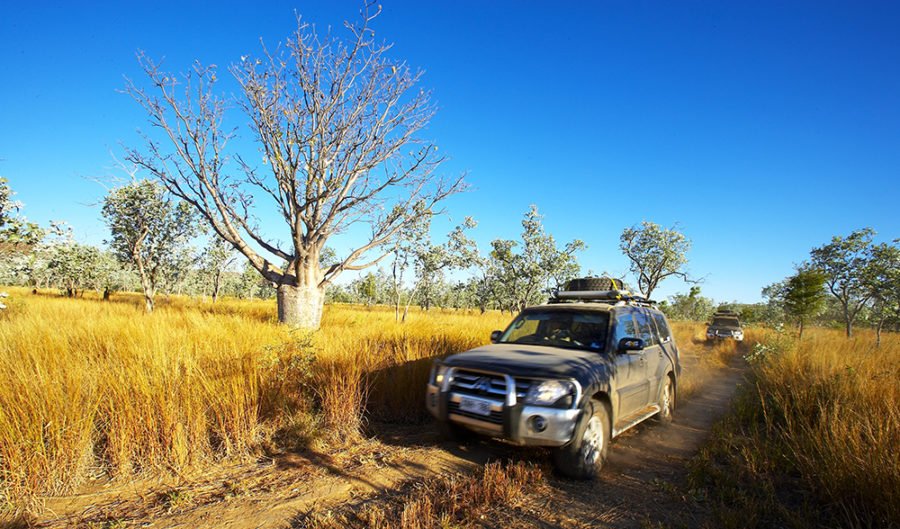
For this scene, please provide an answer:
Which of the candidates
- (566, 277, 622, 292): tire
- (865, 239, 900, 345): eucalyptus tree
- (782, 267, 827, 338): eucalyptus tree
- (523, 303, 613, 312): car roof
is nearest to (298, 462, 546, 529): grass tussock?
(523, 303, 613, 312): car roof

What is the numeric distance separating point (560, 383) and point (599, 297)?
253 centimetres

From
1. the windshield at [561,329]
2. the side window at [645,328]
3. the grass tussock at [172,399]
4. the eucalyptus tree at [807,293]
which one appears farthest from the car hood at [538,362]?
the eucalyptus tree at [807,293]

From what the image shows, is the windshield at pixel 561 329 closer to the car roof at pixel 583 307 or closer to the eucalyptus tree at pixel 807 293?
the car roof at pixel 583 307

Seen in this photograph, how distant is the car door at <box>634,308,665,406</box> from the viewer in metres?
5.45

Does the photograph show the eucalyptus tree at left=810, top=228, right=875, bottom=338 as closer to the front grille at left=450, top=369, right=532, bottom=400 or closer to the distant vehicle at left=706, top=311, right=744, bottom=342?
the distant vehicle at left=706, top=311, right=744, bottom=342

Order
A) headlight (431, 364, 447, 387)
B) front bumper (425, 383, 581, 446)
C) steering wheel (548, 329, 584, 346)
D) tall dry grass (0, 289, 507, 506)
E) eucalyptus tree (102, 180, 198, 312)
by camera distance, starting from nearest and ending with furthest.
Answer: tall dry grass (0, 289, 507, 506) < front bumper (425, 383, 581, 446) < headlight (431, 364, 447, 387) < steering wheel (548, 329, 584, 346) < eucalyptus tree (102, 180, 198, 312)

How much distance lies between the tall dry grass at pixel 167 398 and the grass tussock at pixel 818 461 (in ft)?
12.8

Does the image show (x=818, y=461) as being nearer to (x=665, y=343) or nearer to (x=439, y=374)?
(x=665, y=343)

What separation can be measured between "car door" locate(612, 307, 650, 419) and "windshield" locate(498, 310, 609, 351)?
0.69 ft

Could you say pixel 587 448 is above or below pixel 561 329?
below

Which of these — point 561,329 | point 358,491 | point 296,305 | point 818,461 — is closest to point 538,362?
point 561,329

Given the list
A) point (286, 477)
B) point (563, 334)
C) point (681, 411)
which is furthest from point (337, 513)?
point (681, 411)

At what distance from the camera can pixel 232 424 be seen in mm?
4051

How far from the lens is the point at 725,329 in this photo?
22.3 meters
